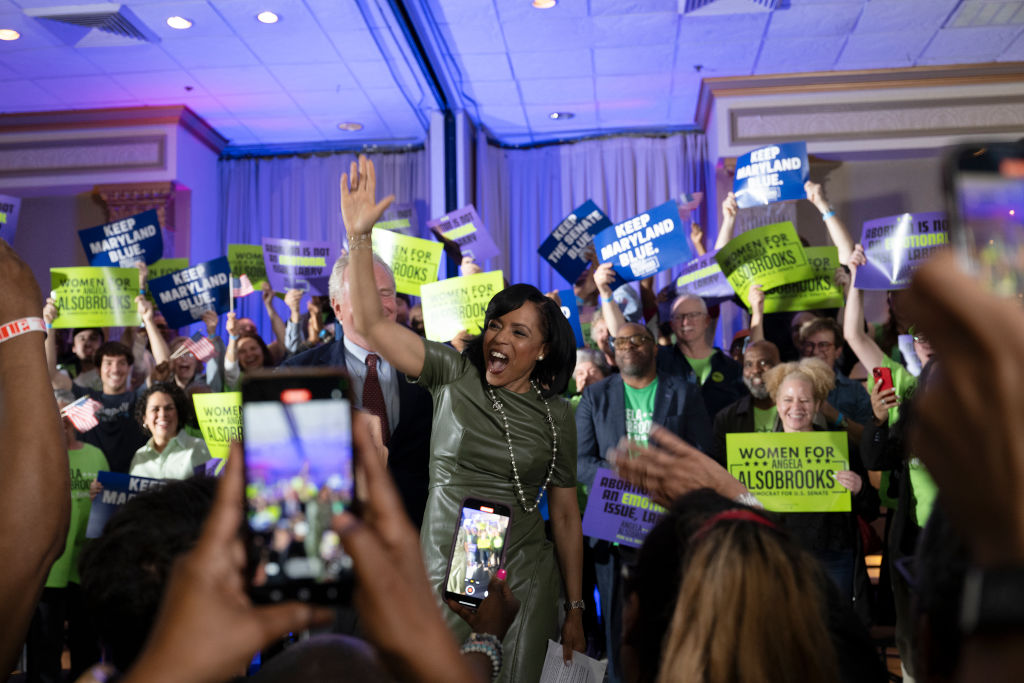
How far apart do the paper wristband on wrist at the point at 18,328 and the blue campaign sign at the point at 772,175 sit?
15.2ft

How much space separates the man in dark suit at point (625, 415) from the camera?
3.79 m

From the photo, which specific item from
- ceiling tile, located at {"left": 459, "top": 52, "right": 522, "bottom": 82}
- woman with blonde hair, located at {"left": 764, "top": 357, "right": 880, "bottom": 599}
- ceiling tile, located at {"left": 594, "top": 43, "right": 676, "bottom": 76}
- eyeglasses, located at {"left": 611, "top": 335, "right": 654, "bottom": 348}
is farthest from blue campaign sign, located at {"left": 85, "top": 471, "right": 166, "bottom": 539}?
ceiling tile, located at {"left": 594, "top": 43, "right": 676, "bottom": 76}

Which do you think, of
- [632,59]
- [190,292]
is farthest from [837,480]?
[632,59]

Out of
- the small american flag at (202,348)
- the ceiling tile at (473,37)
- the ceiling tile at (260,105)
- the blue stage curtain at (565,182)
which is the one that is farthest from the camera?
the blue stage curtain at (565,182)

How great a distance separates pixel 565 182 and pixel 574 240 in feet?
13.1

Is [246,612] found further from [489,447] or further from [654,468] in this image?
[489,447]

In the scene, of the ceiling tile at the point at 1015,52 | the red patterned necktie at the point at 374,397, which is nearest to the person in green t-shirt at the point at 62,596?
the red patterned necktie at the point at 374,397

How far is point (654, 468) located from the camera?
1516 millimetres

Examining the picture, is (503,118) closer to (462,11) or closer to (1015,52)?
(462,11)

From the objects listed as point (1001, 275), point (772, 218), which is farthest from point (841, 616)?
point (772, 218)

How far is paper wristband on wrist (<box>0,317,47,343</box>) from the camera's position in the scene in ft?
3.37

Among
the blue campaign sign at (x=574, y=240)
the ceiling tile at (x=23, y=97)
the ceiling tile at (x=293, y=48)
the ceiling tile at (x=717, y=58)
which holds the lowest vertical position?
the blue campaign sign at (x=574, y=240)

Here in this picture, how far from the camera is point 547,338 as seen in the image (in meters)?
2.79

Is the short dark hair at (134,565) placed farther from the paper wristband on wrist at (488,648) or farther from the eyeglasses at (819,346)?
the eyeglasses at (819,346)
